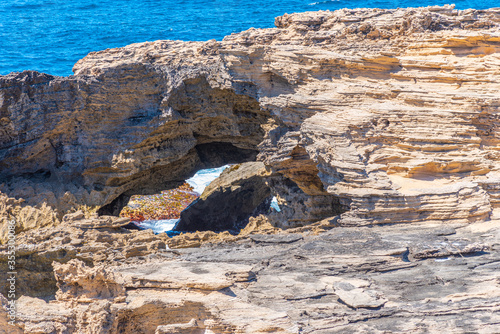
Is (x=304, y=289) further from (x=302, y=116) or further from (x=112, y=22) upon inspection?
(x=112, y=22)

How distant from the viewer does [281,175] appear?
Answer: 17.4 meters

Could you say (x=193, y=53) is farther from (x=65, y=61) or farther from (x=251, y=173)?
(x=65, y=61)

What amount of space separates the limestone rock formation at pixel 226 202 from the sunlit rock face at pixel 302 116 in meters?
3.85

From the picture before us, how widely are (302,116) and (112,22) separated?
102 ft

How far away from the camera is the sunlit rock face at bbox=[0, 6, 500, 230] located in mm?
11734

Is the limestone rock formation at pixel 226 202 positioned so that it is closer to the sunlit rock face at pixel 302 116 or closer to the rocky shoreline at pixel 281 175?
the rocky shoreline at pixel 281 175

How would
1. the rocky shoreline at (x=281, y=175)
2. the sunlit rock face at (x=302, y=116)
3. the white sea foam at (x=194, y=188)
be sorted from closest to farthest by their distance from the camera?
the rocky shoreline at (x=281, y=175) → the sunlit rock face at (x=302, y=116) → the white sea foam at (x=194, y=188)

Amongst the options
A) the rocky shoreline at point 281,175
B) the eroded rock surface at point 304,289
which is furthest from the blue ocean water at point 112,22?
the eroded rock surface at point 304,289

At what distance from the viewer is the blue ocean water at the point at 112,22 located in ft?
110

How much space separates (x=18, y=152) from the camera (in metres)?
15.8

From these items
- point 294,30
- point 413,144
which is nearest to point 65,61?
point 294,30

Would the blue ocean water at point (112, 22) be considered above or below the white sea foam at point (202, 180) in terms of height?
above

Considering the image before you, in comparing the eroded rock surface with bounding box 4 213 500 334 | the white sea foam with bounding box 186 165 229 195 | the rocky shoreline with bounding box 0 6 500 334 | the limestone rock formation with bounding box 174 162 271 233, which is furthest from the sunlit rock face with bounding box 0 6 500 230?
the white sea foam with bounding box 186 165 229 195

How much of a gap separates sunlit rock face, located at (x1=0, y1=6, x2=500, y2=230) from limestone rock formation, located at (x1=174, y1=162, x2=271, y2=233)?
12.6 feet
